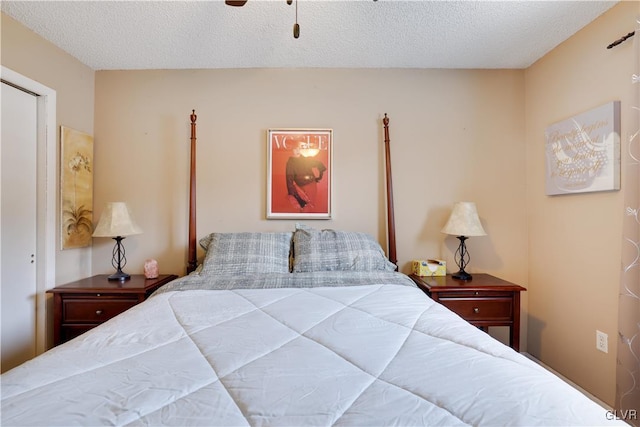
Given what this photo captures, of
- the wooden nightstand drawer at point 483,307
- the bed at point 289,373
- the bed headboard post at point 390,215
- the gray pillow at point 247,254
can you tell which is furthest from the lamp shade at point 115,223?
the wooden nightstand drawer at point 483,307

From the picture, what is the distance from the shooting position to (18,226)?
2.02 metres

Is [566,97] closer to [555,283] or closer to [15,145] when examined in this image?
[555,283]

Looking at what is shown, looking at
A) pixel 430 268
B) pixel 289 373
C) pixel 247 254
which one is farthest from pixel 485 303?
pixel 289 373

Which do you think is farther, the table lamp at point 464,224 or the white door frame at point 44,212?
the table lamp at point 464,224

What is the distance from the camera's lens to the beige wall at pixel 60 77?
6.39 ft

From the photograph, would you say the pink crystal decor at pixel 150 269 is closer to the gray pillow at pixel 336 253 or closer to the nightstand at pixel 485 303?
→ the gray pillow at pixel 336 253

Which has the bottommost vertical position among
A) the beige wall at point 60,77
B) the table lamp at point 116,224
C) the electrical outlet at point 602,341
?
the electrical outlet at point 602,341

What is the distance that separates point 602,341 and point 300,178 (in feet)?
7.70

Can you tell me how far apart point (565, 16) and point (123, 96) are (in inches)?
133

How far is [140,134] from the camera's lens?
259cm

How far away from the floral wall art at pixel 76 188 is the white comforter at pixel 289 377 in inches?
62.0

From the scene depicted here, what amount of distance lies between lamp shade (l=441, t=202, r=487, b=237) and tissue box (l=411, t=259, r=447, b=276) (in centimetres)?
29

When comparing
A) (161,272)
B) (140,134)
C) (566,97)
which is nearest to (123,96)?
(140,134)

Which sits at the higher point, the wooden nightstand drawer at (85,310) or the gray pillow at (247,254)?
the gray pillow at (247,254)
